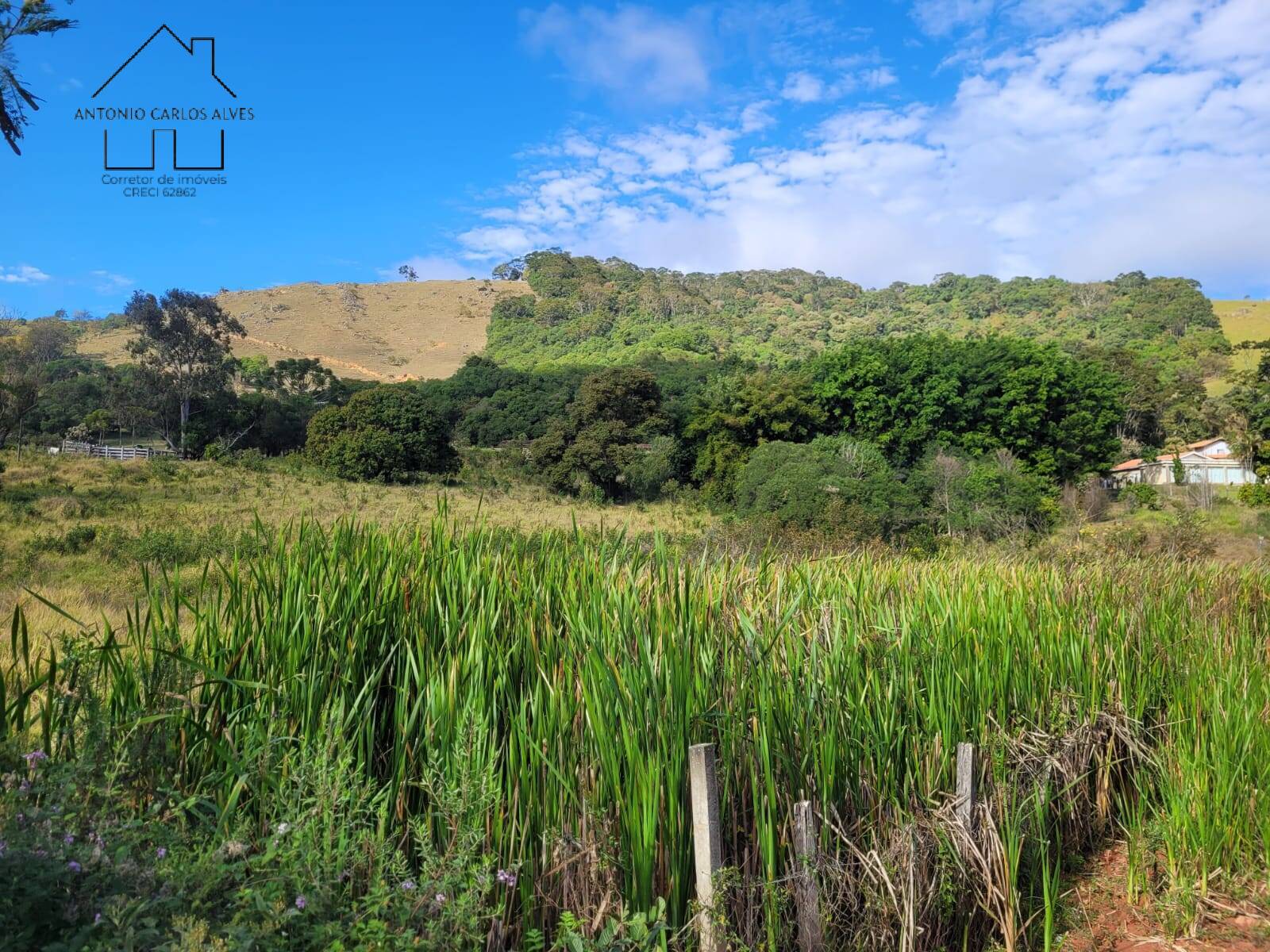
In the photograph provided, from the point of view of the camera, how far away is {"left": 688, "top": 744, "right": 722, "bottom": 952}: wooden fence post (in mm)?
2373

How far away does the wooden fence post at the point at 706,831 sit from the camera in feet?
7.79

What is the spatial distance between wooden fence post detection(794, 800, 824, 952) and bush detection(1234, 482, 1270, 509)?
30.4 m

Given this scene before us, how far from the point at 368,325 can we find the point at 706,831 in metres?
85.8

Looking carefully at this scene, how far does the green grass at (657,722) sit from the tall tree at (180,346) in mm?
34058

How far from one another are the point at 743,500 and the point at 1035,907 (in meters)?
22.5

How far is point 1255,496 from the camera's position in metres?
27.1

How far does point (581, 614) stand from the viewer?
3111 mm

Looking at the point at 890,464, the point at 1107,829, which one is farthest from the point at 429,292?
the point at 1107,829

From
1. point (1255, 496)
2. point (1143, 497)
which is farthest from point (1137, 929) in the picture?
point (1255, 496)

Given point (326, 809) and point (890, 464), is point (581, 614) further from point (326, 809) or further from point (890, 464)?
point (890, 464)

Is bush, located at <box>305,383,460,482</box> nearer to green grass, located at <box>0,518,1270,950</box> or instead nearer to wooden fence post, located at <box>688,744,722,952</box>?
green grass, located at <box>0,518,1270,950</box>

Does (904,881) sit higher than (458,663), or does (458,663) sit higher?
(458,663)

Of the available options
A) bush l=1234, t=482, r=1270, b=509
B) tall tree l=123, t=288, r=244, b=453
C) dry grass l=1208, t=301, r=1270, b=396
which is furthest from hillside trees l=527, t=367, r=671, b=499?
dry grass l=1208, t=301, r=1270, b=396

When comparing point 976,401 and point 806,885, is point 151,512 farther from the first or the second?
point 976,401
